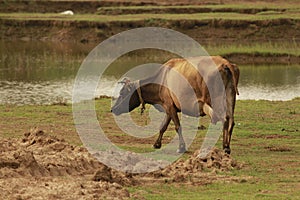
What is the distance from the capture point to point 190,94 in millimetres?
13500

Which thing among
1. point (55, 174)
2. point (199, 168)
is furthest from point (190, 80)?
point (55, 174)

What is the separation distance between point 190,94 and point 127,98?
1486 millimetres

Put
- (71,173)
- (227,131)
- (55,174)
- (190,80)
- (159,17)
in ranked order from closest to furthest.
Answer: (55,174)
(71,173)
(227,131)
(190,80)
(159,17)

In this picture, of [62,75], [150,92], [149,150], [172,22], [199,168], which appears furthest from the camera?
[172,22]

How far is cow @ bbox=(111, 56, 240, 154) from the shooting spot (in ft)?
42.8

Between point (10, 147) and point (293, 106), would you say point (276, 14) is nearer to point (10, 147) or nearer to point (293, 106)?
point (293, 106)

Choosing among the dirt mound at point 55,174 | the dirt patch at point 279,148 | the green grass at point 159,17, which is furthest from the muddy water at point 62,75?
the dirt mound at point 55,174

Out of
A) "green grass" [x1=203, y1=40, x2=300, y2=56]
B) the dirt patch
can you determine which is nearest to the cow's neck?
the dirt patch

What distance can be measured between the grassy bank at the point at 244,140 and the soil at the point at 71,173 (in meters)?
0.28

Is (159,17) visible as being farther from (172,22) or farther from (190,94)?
(190,94)

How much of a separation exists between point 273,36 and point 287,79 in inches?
491

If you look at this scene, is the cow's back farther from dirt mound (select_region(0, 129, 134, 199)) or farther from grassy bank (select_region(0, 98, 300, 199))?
dirt mound (select_region(0, 129, 134, 199))

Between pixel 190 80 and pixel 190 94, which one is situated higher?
pixel 190 80

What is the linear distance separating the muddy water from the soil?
36.4 ft
